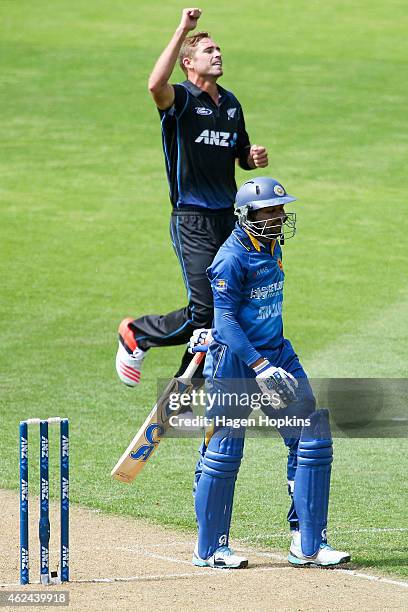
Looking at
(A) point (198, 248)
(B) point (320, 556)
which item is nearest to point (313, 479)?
(B) point (320, 556)

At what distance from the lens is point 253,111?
23.0 metres

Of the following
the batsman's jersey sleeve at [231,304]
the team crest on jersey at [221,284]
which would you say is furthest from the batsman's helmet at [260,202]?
the team crest on jersey at [221,284]

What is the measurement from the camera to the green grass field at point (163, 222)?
936cm

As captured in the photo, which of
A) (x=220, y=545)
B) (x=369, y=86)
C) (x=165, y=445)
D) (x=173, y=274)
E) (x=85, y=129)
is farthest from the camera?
(x=369, y=86)

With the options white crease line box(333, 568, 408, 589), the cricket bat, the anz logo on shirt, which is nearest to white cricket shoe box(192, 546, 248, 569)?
white crease line box(333, 568, 408, 589)

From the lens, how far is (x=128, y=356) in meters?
9.38

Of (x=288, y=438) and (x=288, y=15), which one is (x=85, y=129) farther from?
(x=288, y=438)

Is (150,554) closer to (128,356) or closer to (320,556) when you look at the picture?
(320,556)

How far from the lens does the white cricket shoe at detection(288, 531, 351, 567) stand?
7.14 meters

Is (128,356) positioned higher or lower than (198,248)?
lower

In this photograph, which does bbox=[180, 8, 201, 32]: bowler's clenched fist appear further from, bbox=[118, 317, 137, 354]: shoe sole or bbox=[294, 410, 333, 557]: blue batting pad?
bbox=[294, 410, 333, 557]: blue batting pad

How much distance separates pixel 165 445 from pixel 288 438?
3180 millimetres

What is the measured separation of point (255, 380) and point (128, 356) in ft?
7.67

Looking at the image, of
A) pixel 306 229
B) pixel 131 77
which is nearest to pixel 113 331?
pixel 306 229
